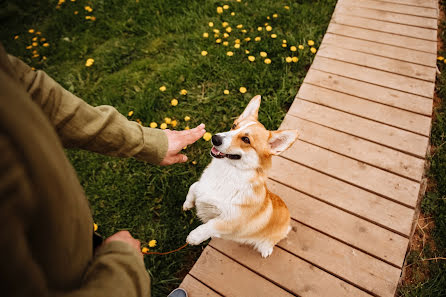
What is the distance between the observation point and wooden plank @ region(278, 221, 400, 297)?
2.10m

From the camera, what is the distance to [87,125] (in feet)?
4.27

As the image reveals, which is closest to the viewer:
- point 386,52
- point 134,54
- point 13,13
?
point 386,52

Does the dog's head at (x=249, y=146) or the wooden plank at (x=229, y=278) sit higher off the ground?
the dog's head at (x=249, y=146)

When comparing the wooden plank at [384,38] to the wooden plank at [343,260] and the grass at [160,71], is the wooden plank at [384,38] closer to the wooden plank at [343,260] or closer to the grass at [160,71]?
the grass at [160,71]

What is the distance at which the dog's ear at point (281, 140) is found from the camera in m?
1.81

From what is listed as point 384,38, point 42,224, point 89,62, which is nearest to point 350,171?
point 384,38

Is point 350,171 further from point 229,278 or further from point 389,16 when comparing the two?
point 389,16

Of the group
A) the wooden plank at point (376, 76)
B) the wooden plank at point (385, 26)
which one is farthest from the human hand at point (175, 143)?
the wooden plank at point (385, 26)

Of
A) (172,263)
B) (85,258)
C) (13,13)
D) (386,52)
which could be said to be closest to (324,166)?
(172,263)

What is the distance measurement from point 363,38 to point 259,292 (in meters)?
3.86

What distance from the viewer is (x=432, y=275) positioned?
226 centimetres

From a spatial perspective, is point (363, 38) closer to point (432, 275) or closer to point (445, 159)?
Answer: point (445, 159)

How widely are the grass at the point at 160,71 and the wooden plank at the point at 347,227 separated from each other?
40.9 inches

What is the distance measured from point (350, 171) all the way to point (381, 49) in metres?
2.21
